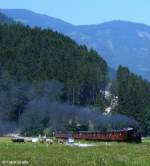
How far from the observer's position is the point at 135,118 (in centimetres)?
19000

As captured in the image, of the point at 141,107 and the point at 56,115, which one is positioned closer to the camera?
the point at 56,115

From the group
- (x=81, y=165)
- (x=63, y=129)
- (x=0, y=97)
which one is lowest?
(x=81, y=165)

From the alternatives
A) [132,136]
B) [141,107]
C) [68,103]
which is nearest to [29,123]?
[68,103]

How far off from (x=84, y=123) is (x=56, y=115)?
25.4ft

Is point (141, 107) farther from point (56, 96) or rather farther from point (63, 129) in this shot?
point (63, 129)

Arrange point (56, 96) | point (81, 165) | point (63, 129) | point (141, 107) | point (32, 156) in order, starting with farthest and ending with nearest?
1. point (141, 107)
2. point (56, 96)
3. point (63, 129)
4. point (32, 156)
5. point (81, 165)

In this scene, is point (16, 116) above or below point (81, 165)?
above

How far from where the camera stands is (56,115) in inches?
6196

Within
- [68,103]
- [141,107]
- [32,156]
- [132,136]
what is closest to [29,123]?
[68,103]

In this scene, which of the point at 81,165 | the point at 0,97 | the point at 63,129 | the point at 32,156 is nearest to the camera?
the point at 81,165

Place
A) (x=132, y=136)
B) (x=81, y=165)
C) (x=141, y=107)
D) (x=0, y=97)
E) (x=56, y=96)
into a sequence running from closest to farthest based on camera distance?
(x=81, y=165) < (x=132, y=136) < (x=0, y=97) < (x=56, y=96) < (x=141, y=107)

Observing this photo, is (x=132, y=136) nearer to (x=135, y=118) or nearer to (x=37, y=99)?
(x=37, y=99)

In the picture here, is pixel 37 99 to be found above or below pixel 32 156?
above

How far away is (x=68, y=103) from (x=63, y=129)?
123 ft
